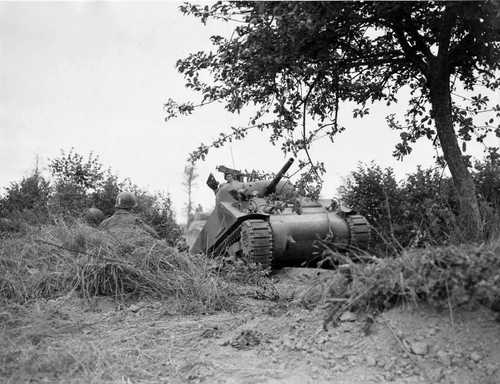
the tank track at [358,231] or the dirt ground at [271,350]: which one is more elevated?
the tank track at [358,231]

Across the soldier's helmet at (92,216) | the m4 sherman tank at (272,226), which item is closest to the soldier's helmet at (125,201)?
the soldier's helmet at (92,216)

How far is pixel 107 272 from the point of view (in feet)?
20.7

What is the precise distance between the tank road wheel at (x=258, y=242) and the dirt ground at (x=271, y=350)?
4.26 metres

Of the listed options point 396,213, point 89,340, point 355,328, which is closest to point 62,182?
point 396,213

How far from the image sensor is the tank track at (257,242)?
927 cm

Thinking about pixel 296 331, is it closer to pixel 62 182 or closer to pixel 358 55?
pixel 358 55

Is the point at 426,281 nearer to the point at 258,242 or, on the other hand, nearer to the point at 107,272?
the point at 107,272

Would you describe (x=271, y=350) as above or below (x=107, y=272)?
below

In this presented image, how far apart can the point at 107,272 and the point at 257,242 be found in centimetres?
340

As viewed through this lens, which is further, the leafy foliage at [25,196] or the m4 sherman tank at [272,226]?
the leafy foliage at [25,196]

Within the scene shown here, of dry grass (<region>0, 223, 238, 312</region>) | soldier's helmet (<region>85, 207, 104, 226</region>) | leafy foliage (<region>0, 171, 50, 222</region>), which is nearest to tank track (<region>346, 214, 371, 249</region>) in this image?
dry grass (<region>0, 223, 238, 312</region>)

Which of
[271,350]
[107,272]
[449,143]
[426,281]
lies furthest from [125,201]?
[426,281]

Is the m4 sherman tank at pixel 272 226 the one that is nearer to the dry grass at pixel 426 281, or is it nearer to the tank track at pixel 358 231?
the tank track at pixel 358 231

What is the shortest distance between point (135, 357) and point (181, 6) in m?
4.18
